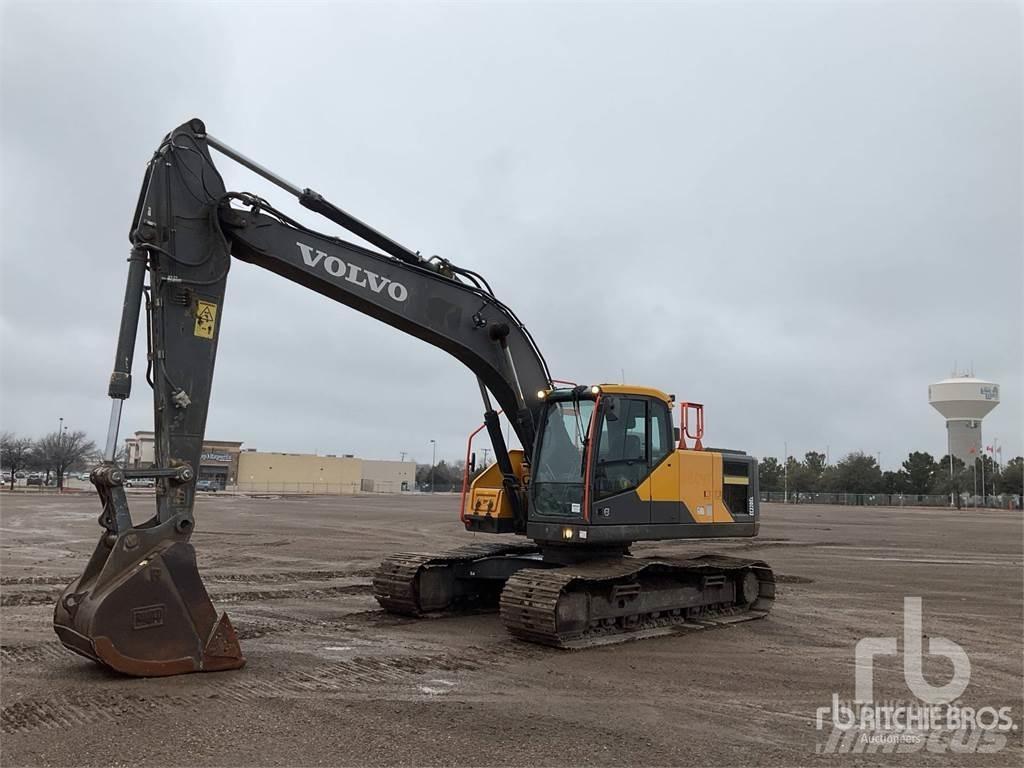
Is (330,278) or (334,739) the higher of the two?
(330,278)

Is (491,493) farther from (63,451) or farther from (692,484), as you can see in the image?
(63,451)

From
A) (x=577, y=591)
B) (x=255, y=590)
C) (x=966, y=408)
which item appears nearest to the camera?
(x=577, y=591)

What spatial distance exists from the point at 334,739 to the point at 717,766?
270cm

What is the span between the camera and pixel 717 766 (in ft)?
17.5

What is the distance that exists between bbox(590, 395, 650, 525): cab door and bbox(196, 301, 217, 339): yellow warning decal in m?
4.58

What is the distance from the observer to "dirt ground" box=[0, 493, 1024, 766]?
217 inches

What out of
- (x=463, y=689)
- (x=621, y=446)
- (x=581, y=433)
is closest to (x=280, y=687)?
(x=463, y=689)

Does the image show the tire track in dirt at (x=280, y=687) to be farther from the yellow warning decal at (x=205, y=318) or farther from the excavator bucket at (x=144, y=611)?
the yellow warning decal at (x=205, y=318)

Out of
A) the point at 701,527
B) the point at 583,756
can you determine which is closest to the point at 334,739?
the point at 583,756

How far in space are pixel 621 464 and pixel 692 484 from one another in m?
1.29

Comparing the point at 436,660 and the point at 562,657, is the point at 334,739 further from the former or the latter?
the point at 562,657

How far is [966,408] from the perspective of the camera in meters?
122

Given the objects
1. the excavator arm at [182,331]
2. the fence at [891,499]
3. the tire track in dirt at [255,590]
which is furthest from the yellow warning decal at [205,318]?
the fence at [891,499]

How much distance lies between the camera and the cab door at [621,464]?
9.59 m
